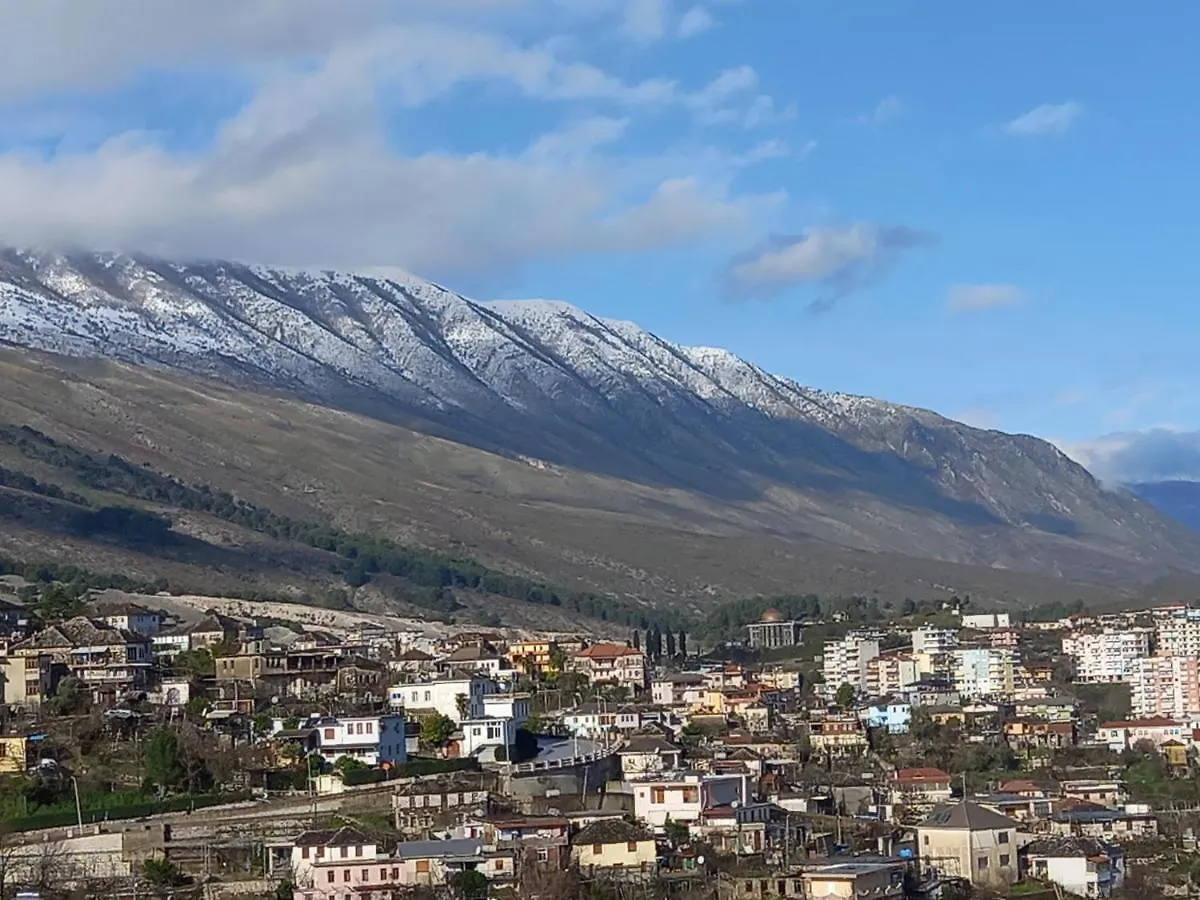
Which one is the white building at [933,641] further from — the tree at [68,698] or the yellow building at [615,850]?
the yellow building at [615,850]

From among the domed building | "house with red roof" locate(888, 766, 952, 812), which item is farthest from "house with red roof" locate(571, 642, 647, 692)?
the domed building

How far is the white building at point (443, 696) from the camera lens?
66.4 metres

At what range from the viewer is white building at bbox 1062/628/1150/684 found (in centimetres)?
10262

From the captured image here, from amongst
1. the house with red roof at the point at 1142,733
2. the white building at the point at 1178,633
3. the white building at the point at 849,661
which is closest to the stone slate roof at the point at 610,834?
the house with red roof at the point at 1142,733

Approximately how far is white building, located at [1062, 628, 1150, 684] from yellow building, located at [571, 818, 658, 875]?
187 feet

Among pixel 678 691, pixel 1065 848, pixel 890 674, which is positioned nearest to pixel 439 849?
pixel 1065 848

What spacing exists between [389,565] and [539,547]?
31.5m

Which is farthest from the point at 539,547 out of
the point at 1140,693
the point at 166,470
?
the point at 1140,693

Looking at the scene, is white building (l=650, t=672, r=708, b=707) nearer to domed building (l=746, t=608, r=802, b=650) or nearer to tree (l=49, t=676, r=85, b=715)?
tree (l=49, t=676, r=85, b=715)

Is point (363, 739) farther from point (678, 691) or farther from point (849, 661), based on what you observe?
point (849, 661)

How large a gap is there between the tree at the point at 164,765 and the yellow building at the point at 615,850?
33.9ft

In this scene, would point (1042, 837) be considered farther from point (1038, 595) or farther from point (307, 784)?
point (1038, 595)

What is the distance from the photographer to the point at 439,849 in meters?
46.6

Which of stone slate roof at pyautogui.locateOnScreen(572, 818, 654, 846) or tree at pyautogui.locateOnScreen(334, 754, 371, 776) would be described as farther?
tree at pyautogui.locateOnScreen(334, 754, 371, 776)
